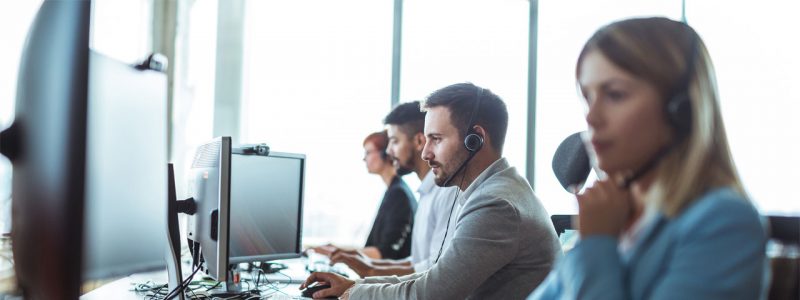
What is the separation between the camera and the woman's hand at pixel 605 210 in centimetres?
82

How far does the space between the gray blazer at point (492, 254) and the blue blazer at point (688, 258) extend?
27.9 inches

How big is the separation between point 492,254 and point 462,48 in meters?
3.08

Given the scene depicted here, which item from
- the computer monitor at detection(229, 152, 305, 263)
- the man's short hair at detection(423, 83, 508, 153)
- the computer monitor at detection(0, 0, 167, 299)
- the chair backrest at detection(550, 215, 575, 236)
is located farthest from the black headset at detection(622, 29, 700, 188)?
the computer monitor at detection(229, 152, 305, 263)

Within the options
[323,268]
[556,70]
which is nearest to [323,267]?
[323,268]

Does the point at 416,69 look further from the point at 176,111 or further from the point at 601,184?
the point at 601,184

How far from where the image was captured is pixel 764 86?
387cm

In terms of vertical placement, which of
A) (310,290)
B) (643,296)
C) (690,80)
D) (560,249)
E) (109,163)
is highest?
(690,80)

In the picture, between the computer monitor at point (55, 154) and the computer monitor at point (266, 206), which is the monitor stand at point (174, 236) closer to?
the computer monitor at point (266, 206)

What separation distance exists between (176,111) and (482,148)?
8.63 feet

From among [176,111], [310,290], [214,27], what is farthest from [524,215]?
[214,27]

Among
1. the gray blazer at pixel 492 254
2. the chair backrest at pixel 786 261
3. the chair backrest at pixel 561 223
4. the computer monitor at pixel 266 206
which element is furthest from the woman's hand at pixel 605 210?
the computer monitor at pixel 266 206

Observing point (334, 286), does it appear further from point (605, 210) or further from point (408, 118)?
point (408, 118)

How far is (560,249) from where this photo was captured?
5.45 feet

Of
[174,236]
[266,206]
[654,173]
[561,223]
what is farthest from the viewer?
[266,206]
